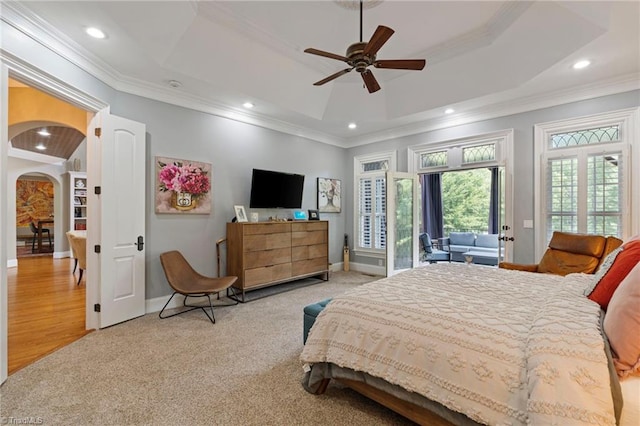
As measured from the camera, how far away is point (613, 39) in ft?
9.45

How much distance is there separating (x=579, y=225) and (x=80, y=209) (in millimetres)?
11794

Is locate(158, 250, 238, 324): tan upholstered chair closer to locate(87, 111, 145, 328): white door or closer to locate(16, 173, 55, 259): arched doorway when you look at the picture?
locate(87, 111, 145, 328): white door

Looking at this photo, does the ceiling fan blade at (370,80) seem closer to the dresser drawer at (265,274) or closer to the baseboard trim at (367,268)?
the dresser drawer at (265,274)

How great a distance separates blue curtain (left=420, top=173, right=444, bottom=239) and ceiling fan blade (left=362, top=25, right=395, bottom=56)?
7015 mm

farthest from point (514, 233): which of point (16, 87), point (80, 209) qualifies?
point (80, 209)

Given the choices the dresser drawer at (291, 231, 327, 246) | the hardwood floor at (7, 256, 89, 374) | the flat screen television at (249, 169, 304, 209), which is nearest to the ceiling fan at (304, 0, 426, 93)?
the flat screen television at (249, 169, 304, 209)

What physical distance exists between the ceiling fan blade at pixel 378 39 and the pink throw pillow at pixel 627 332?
2015 mm

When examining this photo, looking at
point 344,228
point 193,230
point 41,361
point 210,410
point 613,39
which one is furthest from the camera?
point 344,228

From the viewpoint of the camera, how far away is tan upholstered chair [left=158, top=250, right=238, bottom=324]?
3400 millimetres

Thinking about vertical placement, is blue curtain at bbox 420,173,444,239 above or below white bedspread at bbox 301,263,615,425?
above

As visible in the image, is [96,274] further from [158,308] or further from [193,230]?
[193,230]

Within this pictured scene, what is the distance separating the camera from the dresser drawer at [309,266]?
4902 millimetres

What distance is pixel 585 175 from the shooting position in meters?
3.78

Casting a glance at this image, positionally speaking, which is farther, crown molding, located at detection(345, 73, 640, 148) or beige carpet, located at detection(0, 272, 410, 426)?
crown molding, located at detection(345, 73, 640, 148)
